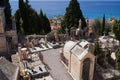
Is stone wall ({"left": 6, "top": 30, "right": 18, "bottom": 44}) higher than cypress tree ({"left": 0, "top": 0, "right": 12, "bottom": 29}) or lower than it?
lower

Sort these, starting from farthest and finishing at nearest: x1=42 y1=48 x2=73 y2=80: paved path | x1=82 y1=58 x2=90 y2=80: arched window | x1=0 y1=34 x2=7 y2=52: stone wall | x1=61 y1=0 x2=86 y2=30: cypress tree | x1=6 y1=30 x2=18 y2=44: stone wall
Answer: x1=61 y1=0 x2=86 y2=30: cypress tree < x1=6 y1=30 x2=18 y2=44: stone wall < x1=0 y1=34 x2=7 y2=52: stone wall < x1=42 y1=48 x2=73 y2=80: paved path < x1=82 y1=58 x2=90 y2=80: arched window

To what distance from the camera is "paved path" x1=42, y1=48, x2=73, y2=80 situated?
21.7 m

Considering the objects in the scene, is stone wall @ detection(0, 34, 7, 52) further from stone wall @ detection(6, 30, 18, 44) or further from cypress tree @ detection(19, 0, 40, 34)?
cypress tree @ detection(19, 0, 40, 34)

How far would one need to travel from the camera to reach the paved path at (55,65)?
2173 cm

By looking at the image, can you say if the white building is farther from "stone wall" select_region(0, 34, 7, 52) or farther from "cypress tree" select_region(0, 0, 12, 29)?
"cypress tree" select_region(0, 0, 12, 29)

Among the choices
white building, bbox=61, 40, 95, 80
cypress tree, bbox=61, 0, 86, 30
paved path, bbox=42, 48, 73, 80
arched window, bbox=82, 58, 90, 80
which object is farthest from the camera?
cypress tree, bbox=61, 0, 86, 30

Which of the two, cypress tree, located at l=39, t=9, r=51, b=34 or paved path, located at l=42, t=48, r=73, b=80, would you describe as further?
cypress tree, located at l=39, t=9, r=51, b=34

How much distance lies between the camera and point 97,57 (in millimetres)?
25234

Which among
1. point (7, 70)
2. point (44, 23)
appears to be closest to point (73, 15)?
point (44, 23)

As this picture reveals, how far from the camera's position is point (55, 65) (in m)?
24.2

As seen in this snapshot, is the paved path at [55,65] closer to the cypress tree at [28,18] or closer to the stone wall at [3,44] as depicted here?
the stone wall at [3,44]

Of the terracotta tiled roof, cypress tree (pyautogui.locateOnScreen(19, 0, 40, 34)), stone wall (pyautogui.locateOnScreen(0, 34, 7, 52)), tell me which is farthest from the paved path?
cypress tree (pyautogui.locateOnScreen(19, 0, 40, 34))

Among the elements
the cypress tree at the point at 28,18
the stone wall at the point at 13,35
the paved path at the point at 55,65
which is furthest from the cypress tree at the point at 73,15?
the stone wall at the point at 13,35

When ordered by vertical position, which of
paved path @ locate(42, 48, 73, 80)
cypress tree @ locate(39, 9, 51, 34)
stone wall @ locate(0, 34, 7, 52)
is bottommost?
paved path @ locate(42, 48, 73, 80)
